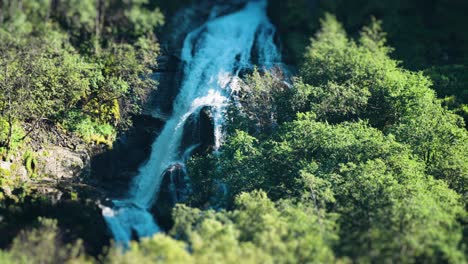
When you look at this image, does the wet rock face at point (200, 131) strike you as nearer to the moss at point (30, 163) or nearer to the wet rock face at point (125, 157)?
the wet rock face at point (125, 157)

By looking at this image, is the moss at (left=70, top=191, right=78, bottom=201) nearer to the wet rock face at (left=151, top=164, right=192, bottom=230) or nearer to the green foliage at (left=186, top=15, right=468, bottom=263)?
the wet rock face at (left=151, top=164, right=192, bottom=230)

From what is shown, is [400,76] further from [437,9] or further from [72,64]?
[72,64]

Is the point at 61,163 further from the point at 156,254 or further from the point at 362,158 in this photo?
the point at 362,158

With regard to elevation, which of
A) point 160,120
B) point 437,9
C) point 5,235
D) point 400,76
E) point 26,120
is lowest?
point 5,235

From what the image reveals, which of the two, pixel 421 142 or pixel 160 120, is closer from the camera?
pixel 421 142

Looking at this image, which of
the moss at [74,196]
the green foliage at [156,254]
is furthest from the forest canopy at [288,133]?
the moss at [74,196]

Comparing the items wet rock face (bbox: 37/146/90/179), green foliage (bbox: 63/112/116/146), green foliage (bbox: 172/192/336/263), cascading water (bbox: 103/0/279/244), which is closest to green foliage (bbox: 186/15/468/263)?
green foliage (bbox: 172/192/336/263)

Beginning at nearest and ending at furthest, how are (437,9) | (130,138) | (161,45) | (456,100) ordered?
1. (130,138)
2. (456,100)
3. (161,45)
4. (437,9)

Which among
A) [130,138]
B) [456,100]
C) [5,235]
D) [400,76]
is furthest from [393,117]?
[5,235]
